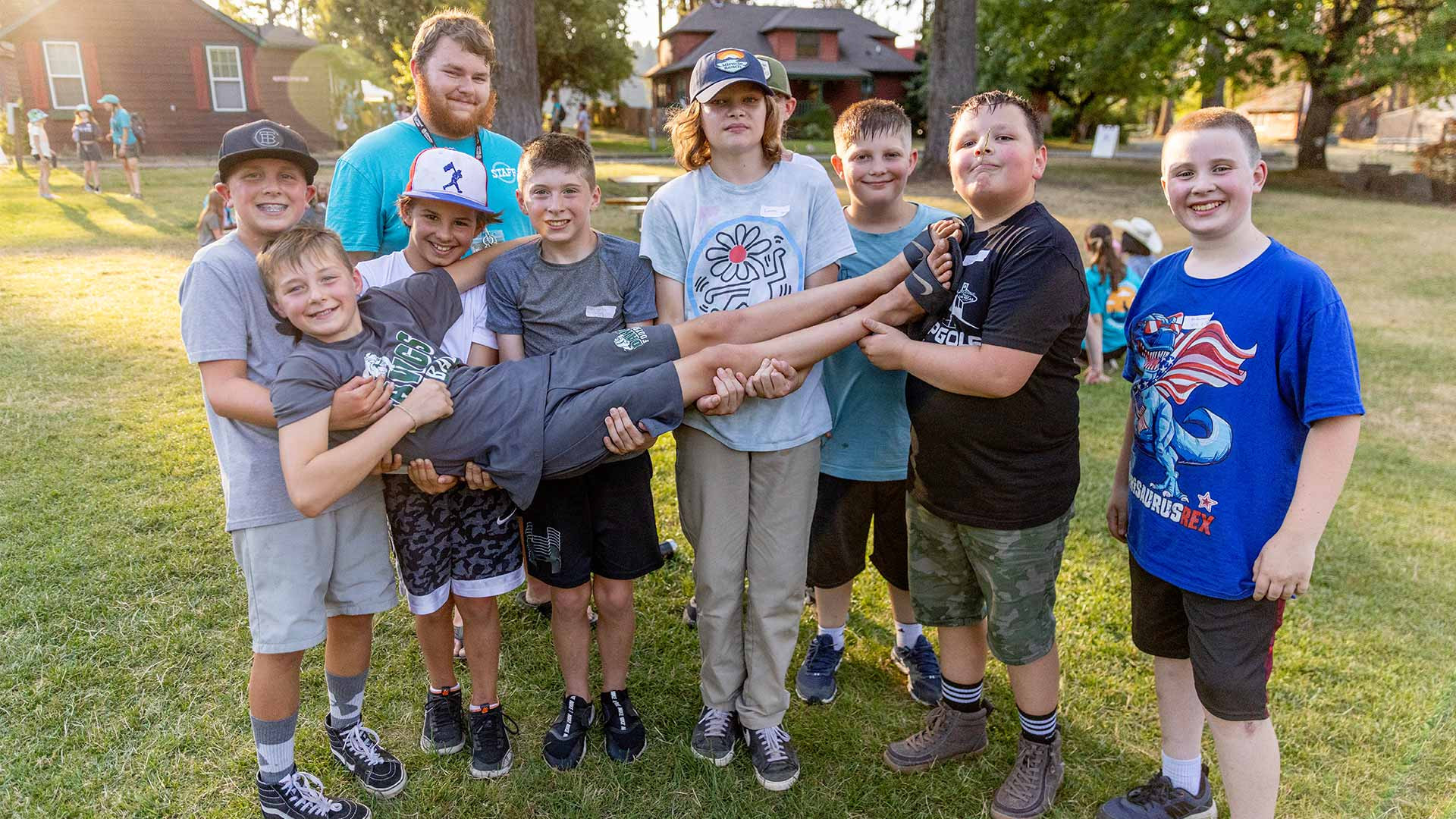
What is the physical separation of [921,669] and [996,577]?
35.8 inches

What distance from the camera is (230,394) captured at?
2305mm

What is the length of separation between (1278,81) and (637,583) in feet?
79.2

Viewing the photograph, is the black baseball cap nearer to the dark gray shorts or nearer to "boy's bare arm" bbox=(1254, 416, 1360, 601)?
the dark gray shorts

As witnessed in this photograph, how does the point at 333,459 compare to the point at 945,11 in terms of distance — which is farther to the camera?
the point at 945,11

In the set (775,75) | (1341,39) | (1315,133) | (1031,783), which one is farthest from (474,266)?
(1315,133)

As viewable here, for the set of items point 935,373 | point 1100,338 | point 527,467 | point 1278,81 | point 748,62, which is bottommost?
point 1100,338

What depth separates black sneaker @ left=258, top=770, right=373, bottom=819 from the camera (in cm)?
257

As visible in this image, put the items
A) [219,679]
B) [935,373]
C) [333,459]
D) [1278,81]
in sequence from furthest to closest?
1. [1278,81]
2. [219,679]
3. [935,373]
4. [333,459]

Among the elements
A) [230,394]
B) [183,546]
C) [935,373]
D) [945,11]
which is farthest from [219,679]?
[945,11]

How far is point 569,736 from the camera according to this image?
2.89 m

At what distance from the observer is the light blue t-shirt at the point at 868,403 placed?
2994mm

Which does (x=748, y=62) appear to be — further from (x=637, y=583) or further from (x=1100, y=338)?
(x=1100, y=338)

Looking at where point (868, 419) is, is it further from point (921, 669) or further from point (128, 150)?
point (128, 150)

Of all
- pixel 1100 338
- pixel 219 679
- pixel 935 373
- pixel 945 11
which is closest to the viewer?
pixel 935 373
